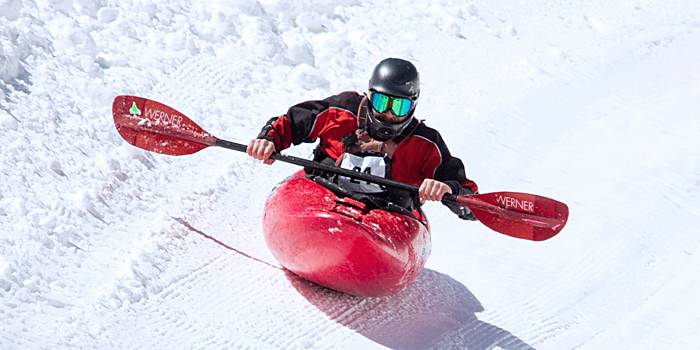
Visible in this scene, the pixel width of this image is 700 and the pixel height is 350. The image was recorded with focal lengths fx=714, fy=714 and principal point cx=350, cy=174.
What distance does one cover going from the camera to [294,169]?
18.4 ft

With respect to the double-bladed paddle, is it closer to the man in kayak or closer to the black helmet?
the man in kayak

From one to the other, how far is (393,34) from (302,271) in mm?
4601

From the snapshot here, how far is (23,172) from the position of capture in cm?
408

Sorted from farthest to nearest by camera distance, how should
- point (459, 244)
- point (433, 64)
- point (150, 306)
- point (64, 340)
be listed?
point (433, 64) < point (459, 244) < point (150, 306) < point (64, 340)

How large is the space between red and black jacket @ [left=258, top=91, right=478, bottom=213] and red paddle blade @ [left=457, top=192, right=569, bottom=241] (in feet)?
0.55

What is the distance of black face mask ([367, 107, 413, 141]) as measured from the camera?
4.02 metres

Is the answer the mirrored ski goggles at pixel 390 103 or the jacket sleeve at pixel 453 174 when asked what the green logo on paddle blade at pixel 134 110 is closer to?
the mirrored ski goggles at pixel 390 103

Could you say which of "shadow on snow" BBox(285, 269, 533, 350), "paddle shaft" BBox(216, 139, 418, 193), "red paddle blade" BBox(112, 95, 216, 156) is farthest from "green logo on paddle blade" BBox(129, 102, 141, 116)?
"shadow on snow" BBox(285, 269, 533, 350)

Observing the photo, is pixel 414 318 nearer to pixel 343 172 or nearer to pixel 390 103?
pixel 343 172

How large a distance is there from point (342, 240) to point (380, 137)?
74cm

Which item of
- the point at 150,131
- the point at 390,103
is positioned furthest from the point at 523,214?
the point at 150,131

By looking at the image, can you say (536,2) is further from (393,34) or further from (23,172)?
(23,172)

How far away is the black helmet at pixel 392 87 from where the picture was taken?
396 cm

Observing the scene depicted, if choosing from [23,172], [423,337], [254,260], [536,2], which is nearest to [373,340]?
[423,337]
